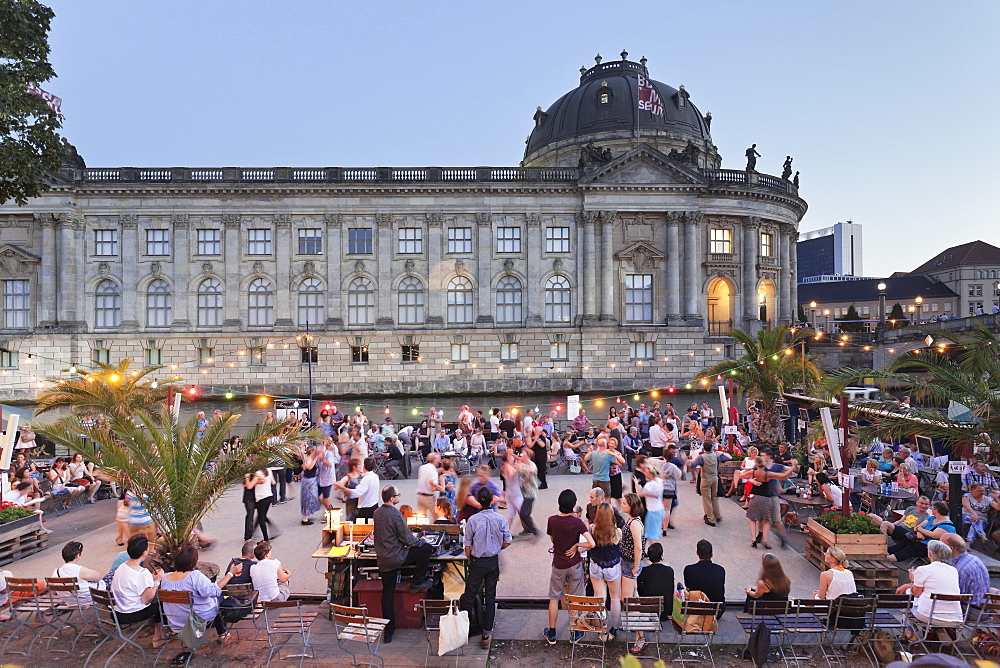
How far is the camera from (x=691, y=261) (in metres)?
42.4

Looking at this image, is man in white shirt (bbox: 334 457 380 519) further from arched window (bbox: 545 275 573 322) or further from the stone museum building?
arched window (bbox: 545 275 573 322)

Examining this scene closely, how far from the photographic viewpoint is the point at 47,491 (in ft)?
54.6

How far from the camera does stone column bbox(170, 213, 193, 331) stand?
1618 inches

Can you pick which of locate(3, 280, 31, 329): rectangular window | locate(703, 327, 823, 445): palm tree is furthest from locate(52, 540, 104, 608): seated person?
locate(3, 280, 31, 329): rectangular window

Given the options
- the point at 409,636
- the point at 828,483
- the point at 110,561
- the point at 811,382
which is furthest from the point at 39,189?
the point at 811,382

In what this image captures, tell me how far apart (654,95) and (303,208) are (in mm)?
23954

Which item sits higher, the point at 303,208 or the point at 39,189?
the point at 303,208

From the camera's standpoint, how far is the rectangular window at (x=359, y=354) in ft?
138

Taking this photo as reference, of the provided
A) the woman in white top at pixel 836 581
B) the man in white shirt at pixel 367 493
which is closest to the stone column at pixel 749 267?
the man in white shirt at pixel 367 493

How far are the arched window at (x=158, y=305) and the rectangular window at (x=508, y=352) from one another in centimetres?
2253

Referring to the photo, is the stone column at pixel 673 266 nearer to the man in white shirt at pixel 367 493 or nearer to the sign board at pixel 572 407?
the sign board at pixel 572 407

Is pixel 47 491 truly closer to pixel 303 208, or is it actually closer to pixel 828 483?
pixel 828 483

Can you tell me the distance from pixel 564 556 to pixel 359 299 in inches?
1408

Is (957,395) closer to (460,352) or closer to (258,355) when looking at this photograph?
(460,352)
